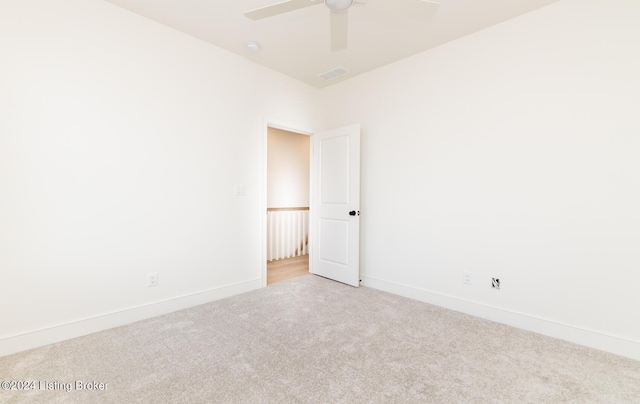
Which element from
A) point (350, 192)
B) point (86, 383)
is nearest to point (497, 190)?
point (350, 192)

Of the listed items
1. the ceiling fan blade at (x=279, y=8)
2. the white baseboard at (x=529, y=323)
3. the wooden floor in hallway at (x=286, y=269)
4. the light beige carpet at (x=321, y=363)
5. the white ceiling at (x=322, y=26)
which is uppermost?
the white ceiling at (x=322, y=26)

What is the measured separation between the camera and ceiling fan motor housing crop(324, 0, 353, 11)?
2.00 m

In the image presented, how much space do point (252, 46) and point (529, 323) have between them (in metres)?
3.80

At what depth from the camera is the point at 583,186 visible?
212 centimetres

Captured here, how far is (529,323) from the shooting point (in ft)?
7.68

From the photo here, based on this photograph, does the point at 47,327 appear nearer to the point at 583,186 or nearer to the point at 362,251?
the point at 362,251

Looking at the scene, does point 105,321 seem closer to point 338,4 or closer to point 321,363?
point 321,363

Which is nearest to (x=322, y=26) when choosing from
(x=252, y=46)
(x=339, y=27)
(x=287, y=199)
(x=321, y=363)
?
(x=339, y=27)

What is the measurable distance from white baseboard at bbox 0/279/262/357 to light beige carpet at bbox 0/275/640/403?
71 mm

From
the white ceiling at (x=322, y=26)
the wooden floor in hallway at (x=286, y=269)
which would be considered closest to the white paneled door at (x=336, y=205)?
the wooden floor in hallway at (x=286, y=269)

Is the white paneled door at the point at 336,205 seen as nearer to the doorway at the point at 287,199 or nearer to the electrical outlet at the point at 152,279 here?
the doorway at the point at 287,199

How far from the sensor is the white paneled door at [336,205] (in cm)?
347

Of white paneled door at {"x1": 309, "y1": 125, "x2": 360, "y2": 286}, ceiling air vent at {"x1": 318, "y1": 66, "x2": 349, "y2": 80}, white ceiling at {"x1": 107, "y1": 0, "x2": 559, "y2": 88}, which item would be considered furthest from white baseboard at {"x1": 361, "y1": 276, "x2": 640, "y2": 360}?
ceiling air vent at {"x1": 318, "y1": 66, "x2": 349, "y2": 80}

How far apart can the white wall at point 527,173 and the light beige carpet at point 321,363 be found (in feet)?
1.23
